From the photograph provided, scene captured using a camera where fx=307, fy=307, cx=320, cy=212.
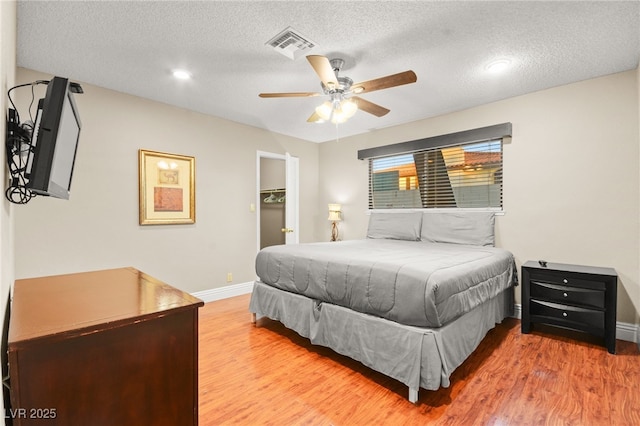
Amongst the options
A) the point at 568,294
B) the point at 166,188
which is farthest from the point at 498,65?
the point at 166,188

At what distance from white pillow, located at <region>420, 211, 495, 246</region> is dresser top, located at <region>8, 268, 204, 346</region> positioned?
10.3ft

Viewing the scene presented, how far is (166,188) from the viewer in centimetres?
360

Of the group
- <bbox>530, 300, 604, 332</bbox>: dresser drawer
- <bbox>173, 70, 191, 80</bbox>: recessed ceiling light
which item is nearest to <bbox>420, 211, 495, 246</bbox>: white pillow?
<bbox>530, 300, 604, 332</bbox>: dresser drawer

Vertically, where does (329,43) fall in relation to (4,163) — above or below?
above

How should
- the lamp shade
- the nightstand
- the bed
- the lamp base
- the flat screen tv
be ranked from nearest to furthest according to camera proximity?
1. the flat screen tv
2. the bed
3. the nightstand
4. the lamp shade
5. the lamp base

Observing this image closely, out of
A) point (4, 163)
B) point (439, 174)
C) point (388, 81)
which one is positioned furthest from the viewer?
point (439, 174)

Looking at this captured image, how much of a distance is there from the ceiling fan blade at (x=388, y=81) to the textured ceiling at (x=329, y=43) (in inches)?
11.6

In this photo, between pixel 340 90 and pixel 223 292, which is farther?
pixel 223 292

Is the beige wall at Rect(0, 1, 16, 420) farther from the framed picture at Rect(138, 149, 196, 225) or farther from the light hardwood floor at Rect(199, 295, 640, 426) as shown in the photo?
the framed picture at Rect(138, 149, 196, 225)

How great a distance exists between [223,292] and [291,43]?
3135mm

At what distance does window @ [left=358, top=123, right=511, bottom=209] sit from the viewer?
11.9ft

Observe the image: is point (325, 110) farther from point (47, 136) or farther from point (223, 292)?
point (223, 292)

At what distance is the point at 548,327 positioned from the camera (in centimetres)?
308

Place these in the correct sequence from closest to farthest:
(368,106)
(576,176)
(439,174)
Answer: (368,106), (576,176), (439,174)
